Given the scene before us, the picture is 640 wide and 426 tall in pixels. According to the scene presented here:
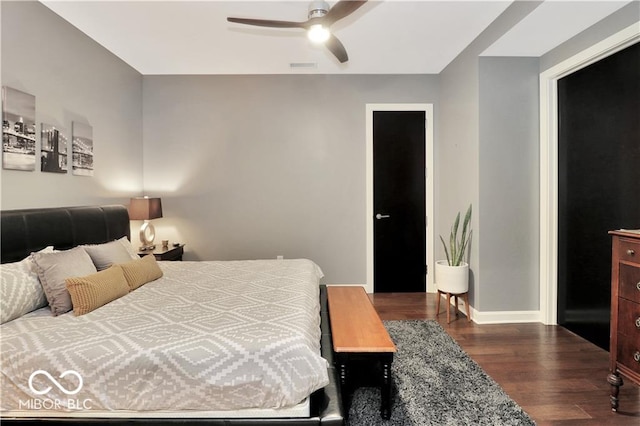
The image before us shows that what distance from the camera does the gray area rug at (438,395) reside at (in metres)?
1.79

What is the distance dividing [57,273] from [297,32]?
8.70 feet

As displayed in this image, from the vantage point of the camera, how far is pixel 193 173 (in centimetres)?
415

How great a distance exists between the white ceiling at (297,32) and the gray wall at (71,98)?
191 mm

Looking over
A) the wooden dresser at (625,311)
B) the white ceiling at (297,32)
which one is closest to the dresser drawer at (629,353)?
the wooden dresser at (625,311)

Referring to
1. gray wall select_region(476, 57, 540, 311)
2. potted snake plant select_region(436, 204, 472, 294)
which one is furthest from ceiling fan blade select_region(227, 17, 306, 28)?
potted snake plant select_region(436, 204, 472, 294)

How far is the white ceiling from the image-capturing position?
2.58m

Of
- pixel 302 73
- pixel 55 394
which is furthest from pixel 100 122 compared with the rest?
pixel 55 394

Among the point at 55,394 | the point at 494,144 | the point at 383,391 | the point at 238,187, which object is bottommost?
the point at 383,391

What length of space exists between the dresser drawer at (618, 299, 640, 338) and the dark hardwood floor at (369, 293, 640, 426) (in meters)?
0.47

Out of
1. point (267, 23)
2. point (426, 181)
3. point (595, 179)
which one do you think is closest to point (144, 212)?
point (267, 23)

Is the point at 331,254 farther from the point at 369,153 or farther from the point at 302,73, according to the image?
the point at 302,73

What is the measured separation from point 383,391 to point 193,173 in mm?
3406

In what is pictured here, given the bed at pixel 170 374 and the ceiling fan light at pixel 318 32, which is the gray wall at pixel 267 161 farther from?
the bed at pixel 170 374

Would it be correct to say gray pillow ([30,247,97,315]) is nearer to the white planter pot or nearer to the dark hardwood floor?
the dark hardwood floor
